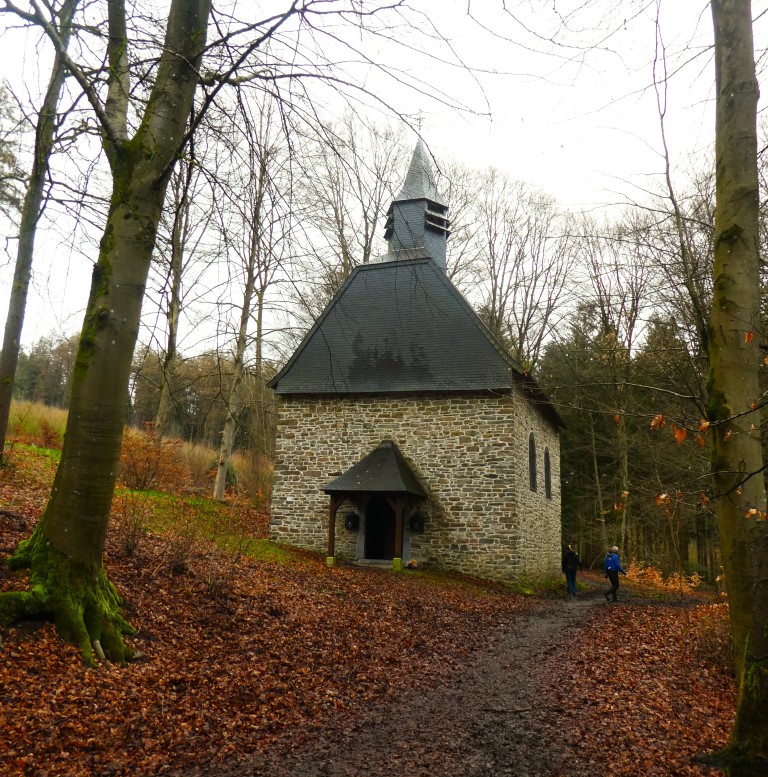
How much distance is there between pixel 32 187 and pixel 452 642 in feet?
30.1

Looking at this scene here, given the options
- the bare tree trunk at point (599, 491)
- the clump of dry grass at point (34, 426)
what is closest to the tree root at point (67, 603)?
the clump of dry grass at point (34, 426)

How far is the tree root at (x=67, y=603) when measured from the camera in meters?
4.54

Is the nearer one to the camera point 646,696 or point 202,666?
point 202,666

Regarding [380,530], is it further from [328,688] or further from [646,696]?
[646,696]

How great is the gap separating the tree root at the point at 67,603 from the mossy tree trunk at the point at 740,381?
173 inches

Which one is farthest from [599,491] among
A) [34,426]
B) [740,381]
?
[740,381]

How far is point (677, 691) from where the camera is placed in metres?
6.05

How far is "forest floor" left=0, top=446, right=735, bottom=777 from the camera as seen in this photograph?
394 centimetres

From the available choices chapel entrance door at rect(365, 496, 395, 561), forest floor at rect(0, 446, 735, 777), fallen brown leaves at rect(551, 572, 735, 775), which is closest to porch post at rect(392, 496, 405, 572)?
chapel entrance door at rect(365, 496, 395, 561)

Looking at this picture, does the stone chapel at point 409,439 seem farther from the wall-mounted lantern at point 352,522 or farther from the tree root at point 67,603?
the tree root at point 67,603

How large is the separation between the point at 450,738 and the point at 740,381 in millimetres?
3337


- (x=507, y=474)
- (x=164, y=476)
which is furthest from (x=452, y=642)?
(x=164, y=476)

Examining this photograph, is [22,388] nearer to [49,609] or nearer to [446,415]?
[446,415]

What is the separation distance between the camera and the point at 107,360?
486cm
